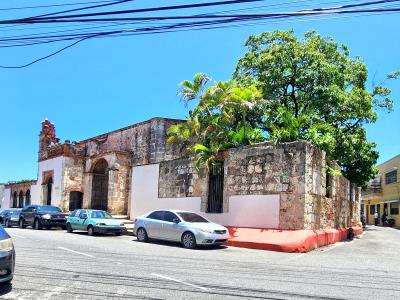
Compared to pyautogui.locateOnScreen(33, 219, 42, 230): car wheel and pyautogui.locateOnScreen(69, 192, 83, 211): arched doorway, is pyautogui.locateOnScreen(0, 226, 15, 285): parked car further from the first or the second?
pyautogui.locateOnScreen(69, 192, 83, 211): arched doorway

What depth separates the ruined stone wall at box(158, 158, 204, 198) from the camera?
22609 millimetres

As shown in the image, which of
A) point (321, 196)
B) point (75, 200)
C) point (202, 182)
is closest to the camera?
point (321, 196)

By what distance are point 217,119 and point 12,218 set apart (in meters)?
17.1

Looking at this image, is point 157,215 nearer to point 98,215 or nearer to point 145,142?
point 98,215

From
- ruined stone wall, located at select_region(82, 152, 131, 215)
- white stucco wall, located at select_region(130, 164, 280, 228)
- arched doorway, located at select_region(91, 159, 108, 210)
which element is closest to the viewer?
white stucco wall, located at select_region(130, 164, 280, 228)

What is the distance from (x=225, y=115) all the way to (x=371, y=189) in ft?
130

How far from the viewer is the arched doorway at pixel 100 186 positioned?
3472cm

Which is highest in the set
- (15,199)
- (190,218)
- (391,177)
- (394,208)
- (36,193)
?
(391,177)

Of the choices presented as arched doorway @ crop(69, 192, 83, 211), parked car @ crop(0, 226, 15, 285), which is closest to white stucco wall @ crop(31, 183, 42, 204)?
arched doorway @ crop(69, 192, 83, 211)

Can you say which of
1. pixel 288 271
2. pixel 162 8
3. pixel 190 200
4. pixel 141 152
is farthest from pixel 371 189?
pixel 162 8

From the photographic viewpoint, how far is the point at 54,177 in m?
37.4

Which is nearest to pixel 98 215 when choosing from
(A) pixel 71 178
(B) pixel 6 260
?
(A) pixel 71 178

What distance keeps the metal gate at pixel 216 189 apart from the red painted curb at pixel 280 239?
1809 millimetres

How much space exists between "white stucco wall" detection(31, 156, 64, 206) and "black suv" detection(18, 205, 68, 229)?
7.56 metres
